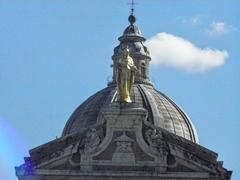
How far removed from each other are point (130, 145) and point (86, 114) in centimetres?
3502

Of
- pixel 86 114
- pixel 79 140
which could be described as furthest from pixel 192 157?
pixel 86 114

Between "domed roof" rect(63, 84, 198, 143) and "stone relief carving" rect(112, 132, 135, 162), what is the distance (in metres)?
30.8

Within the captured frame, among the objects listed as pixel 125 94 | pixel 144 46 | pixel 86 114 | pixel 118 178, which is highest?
pixel 144 46

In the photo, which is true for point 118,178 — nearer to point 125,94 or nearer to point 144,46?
point 125,94

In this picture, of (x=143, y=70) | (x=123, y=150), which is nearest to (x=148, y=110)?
(x=143, y=70)

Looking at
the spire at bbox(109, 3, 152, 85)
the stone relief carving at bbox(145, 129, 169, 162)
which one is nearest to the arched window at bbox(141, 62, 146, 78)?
the spire at bbox(109, 3, 152, 85)

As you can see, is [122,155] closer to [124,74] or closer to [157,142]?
[157,142]

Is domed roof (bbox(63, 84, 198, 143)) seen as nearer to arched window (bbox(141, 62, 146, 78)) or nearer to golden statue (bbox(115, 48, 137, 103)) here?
arched window (bbox(141, 62, 146, 78))

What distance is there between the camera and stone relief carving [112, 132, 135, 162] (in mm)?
70625

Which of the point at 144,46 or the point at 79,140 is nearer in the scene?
the point at 79,140

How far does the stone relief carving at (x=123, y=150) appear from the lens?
70625mm

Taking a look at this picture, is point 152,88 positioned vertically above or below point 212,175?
above

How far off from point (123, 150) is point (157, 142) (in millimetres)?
1793

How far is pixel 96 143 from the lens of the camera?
70.7m
